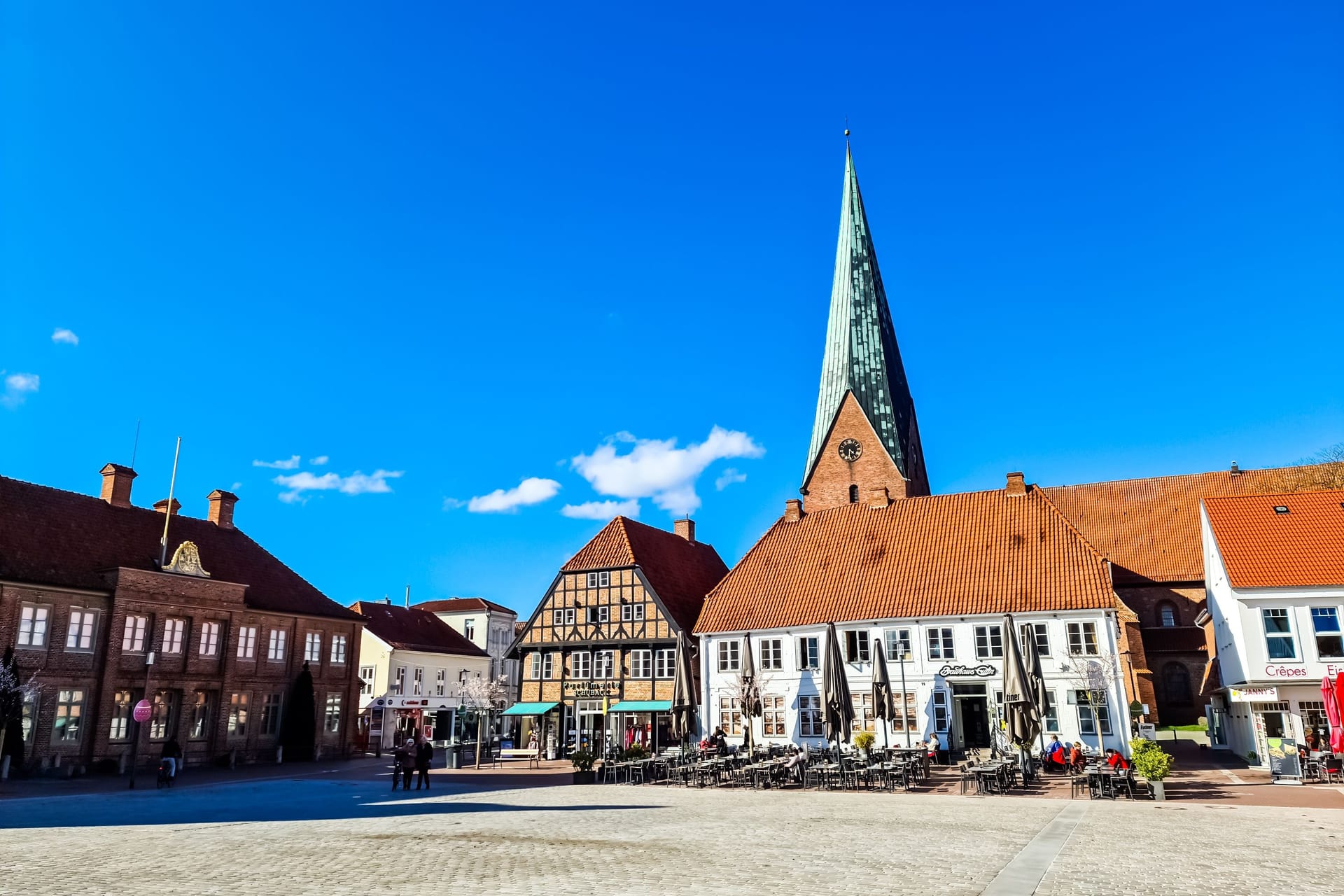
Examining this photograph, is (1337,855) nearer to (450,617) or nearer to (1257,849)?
(1257,849)

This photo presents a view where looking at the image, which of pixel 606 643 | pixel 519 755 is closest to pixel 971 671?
pixel 606 643

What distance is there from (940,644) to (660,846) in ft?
69.9

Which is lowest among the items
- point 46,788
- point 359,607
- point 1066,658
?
point 46,788

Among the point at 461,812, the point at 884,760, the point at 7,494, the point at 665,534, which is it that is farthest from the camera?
the point at 665,534

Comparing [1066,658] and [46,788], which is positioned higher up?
[1066,658]

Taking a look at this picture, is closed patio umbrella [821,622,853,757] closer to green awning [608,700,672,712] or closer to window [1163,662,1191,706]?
green awning [608,700,672,712]

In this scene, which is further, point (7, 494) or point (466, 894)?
point (7, 494)

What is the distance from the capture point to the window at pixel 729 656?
35.8 m

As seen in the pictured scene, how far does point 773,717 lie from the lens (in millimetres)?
34219

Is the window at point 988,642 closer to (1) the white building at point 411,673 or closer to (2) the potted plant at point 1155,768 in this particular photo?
(2) the potted plant at point 1155,768

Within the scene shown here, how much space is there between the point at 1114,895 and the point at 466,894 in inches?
258

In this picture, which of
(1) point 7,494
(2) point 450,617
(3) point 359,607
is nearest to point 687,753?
(1) point 7,494

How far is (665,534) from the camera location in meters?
47.0

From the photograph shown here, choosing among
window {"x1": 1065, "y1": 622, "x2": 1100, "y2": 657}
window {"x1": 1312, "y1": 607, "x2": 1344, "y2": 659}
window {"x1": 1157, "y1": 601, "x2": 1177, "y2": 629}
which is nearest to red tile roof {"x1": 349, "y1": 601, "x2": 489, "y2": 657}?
window {"x1": 1065, "y1": 622, "x2": 1100, "y2": 657}
